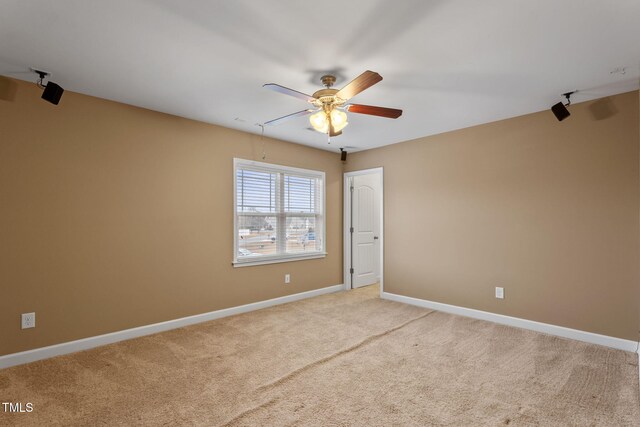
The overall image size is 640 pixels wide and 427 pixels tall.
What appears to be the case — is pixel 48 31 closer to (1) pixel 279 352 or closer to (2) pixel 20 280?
(2) pixel 20 280

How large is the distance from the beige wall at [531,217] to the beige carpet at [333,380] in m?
0.49

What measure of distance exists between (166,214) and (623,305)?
4.85m

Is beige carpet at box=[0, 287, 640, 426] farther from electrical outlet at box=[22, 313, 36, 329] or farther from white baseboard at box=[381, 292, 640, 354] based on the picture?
electrical outlet at box=[22, 313, 36, 329]

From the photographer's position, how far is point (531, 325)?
365 centimetres

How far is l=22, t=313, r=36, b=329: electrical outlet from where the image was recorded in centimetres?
279

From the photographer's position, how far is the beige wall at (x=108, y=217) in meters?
2.79

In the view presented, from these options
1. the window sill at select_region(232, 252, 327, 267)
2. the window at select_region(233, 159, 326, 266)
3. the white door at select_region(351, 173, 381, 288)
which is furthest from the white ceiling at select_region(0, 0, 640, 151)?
the white door at select_region(351, 173, 381, 288)

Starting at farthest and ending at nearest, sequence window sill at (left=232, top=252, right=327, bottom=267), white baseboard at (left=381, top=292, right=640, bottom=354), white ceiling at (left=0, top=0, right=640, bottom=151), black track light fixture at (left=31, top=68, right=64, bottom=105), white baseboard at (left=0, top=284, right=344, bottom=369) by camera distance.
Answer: window sill at (left=232, top=252, right=327, bottom=267)
white baseboard at (left=381, top=292, right=640, bottom=354)
white baseboard at (left=0, top=284, right=344, bottom=369)
black track light fixture at (left=31, top=68, right=64, bottom=105)
white ceiling at (left=0, top=0, right=640, bottom=151)

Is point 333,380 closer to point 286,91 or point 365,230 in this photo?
point 286,91

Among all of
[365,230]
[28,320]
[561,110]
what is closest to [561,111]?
[561,110]

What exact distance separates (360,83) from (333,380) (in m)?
2.27

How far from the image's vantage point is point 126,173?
3379 mm

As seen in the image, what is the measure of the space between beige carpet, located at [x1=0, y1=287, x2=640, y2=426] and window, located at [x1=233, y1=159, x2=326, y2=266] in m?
1.25

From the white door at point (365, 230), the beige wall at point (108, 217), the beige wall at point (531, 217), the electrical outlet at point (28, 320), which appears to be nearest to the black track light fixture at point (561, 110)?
the beige wall at point (531, 217)
